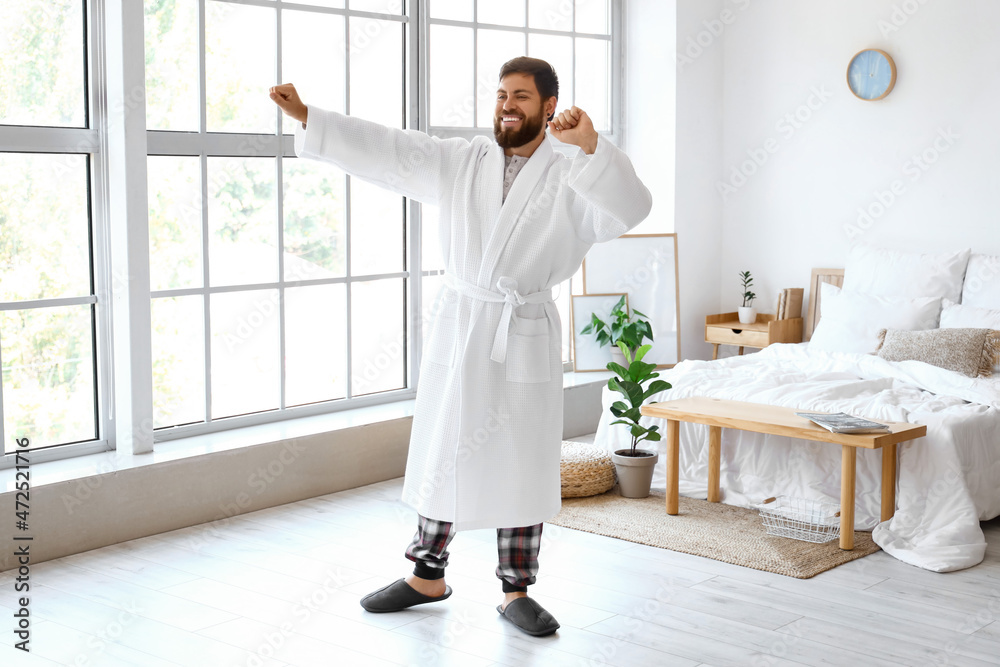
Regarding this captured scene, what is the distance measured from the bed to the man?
1449 millimetres

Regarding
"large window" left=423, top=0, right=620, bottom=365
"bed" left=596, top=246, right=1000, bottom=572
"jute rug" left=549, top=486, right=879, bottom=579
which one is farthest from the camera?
"large window" left=423, top=0, right=620, bottom=365

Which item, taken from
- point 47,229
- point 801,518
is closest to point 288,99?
point 47,229

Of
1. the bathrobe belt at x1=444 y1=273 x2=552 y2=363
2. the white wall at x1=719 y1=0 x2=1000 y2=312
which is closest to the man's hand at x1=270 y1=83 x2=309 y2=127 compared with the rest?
the bathrobe belt at x1=444 y1=273 x2=552 y2=363

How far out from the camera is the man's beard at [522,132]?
8.98 feet

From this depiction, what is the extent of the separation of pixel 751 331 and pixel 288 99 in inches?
141

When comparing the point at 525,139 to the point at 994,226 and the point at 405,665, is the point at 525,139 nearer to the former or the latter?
the point at 405,665

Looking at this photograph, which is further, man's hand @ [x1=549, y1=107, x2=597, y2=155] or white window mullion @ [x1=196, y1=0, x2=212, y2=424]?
white window mullion @ [x1=196, y1=0, x2=212, y2=424]

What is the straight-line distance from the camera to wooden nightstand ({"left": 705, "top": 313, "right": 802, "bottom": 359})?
5496 mm

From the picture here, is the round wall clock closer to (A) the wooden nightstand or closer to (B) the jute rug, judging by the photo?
(A) the wooden nightstand

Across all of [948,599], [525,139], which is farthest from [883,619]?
[525,139]

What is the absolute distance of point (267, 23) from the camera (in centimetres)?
416

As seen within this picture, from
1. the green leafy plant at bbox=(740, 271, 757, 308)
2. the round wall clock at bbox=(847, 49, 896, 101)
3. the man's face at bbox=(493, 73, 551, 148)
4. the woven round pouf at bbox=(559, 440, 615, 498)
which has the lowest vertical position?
the woven round pouf at bbox=(559, 440, 615, 498)

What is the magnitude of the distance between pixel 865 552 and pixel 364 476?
2.01 m

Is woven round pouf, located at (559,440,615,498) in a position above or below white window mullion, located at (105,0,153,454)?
below
